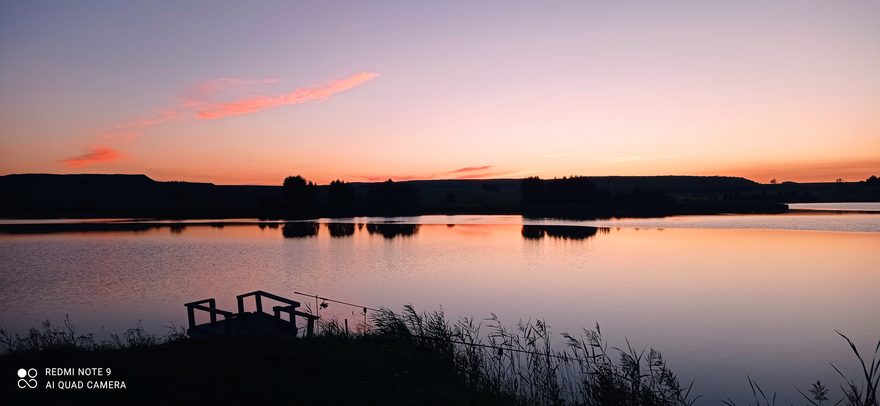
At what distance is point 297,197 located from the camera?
16300cm

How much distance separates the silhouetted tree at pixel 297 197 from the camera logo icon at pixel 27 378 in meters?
153

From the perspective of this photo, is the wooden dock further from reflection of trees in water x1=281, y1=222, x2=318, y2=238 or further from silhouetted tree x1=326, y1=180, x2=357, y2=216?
silhouetted tree x1=326, y1=180, x2=357, y2=216

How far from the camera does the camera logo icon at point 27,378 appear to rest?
1168 centimetres

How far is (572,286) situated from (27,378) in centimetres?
2903

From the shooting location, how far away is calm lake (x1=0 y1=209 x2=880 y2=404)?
20922 mm

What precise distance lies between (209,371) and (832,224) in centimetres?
9181

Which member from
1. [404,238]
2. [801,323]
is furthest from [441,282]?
[404,238]

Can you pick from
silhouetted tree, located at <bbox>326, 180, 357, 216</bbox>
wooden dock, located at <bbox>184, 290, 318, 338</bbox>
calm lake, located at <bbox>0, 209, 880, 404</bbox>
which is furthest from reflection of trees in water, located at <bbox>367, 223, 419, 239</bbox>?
silhouetted tree, located at <bbox>326, 180, 357, 216</bbox>

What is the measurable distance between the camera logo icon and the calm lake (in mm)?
11504

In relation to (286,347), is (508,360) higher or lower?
lower

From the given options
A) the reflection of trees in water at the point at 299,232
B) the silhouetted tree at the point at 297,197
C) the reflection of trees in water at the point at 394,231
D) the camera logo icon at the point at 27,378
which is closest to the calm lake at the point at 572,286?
the camera logo icon at the point at 27,378

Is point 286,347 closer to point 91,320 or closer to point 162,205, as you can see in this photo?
point 91,320

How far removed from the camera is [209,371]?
42.2 ft

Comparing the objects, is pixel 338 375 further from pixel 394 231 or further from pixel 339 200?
pixel 339 200
